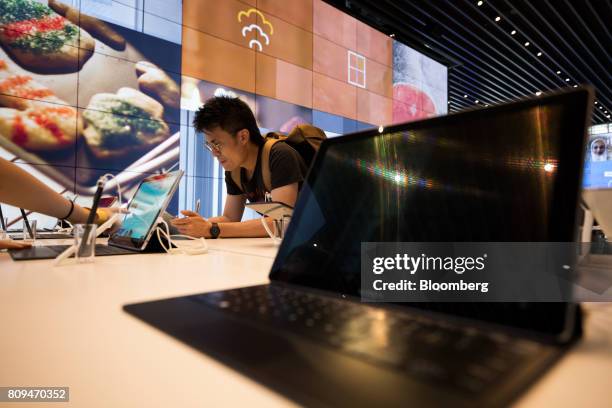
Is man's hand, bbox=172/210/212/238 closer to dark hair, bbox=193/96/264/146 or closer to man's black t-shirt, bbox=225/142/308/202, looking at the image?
man's black t-shirt, bbox=225/142/308/202

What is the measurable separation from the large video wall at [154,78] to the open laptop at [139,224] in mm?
2213

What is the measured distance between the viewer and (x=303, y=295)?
16.6 inches

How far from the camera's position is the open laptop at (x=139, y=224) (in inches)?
36.8

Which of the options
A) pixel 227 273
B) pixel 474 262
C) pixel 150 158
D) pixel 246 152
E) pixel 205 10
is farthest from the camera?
pixel 205 10

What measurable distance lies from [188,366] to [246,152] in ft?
5.64

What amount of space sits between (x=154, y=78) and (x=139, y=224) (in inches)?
110

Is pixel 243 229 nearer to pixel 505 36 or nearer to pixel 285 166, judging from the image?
pixel 285 166

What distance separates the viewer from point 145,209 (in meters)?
1.06

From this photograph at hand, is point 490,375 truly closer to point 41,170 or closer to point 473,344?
point 473,344

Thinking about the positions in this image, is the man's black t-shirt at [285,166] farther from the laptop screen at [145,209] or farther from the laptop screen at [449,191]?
the laptop screen at [449,191]

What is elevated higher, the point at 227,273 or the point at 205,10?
the point at 205,10

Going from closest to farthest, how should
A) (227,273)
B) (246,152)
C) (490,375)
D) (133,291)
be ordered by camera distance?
(490,375) → (133,291) → (227,273) → (246,152)

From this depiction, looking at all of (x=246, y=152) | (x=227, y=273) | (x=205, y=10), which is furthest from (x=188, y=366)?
(x=205, y=10)

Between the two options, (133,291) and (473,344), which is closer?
(473,344)
